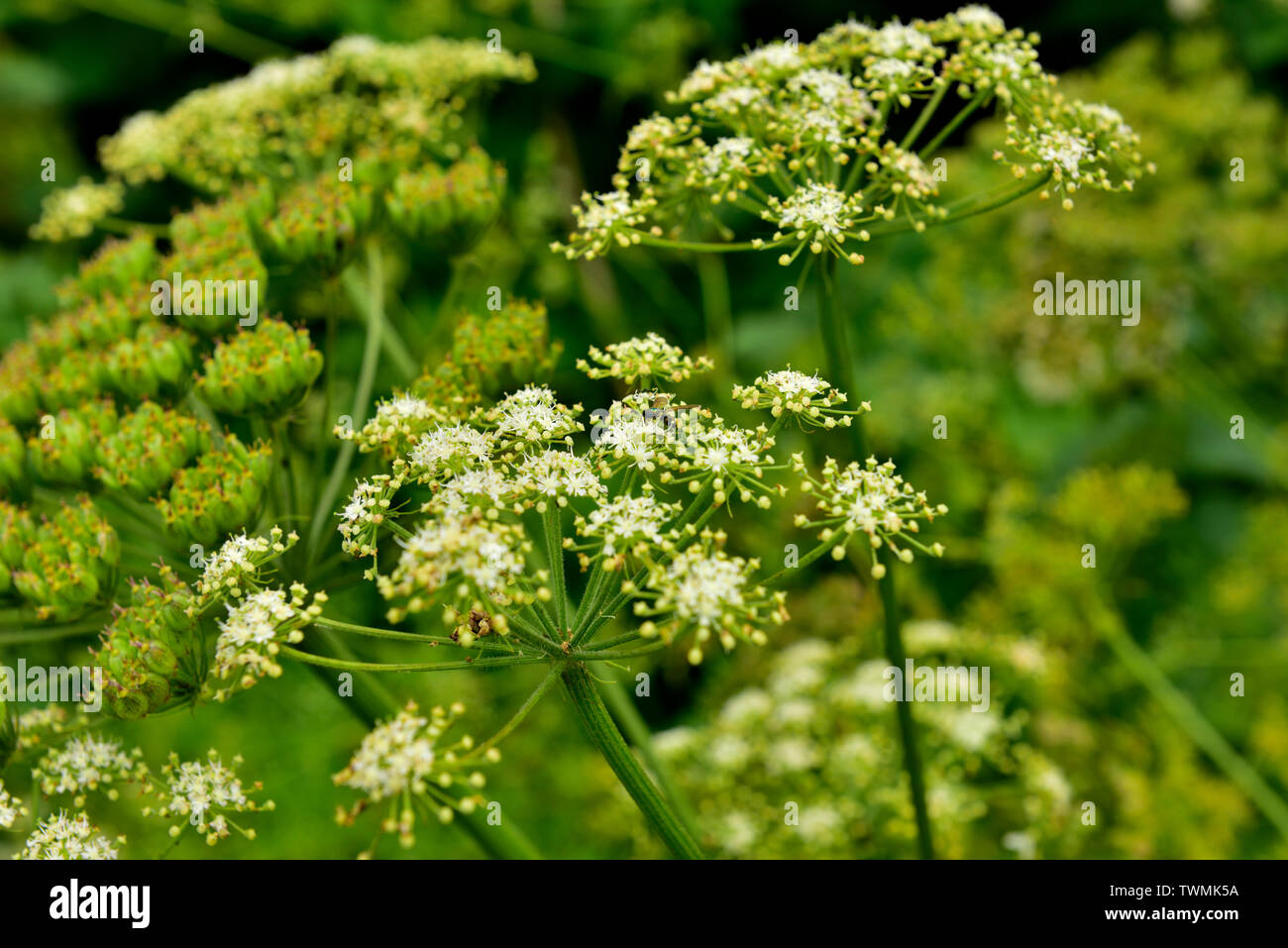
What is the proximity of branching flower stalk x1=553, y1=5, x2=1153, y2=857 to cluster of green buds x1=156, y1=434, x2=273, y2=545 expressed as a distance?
2.60 ft

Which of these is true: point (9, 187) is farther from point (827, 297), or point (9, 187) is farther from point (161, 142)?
point (827, 297)

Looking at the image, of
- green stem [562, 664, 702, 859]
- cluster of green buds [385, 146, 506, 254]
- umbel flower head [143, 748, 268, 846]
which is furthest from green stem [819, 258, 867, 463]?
umbel flower head [143, 748, 268, 846]

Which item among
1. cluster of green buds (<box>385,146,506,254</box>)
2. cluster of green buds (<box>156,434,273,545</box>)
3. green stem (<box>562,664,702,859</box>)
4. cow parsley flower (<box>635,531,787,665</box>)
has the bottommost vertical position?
green stem (<box>562,664,702,859</box>)

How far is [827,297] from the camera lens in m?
2.17

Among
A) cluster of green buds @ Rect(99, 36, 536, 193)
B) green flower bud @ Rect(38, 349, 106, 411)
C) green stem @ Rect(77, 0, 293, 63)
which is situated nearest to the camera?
green flower bud @ Rect(38, 349, 106, 411)

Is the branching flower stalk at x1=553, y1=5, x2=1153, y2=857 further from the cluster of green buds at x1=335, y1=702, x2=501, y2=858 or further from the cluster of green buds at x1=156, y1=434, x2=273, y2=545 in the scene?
the cluster of green buds at x1=335, y1=702, x2=501, y2=858

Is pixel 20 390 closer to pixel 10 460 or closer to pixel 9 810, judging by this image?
pixel 10 460

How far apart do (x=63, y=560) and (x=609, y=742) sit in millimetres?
1248

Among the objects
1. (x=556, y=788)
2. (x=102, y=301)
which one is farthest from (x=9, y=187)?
(x=556, y=788)

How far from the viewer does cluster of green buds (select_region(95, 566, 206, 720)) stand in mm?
1832

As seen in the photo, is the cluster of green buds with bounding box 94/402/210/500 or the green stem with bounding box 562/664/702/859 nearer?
the green stem with bounding box 562/664/702/859

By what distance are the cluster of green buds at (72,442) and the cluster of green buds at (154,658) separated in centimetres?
55

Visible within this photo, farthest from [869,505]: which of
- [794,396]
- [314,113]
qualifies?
[314,113]

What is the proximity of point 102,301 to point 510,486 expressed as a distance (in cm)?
164
